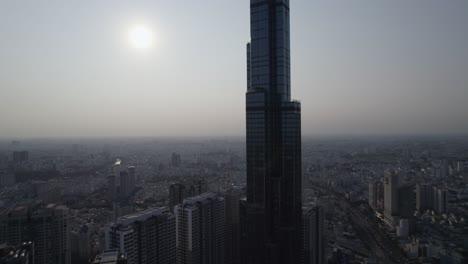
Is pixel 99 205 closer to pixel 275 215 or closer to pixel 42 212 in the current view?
pixel 42 212

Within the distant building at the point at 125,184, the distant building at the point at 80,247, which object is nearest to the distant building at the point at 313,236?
the distant building at the point at 80,247

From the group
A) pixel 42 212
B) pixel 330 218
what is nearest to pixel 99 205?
pixel 42 212

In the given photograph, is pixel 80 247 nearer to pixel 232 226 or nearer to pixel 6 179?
pixel 232 226

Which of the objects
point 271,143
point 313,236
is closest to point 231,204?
point 313,236

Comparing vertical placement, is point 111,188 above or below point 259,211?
below

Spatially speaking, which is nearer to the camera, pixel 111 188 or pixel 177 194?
pixel 177 194

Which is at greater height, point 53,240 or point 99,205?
point 53,240
